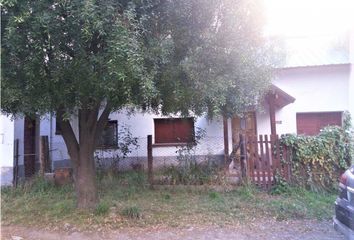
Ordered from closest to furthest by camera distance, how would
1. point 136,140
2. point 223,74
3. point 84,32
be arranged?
point 84,32
point 223,74
point 136,140

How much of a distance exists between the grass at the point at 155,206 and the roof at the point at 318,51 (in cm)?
832

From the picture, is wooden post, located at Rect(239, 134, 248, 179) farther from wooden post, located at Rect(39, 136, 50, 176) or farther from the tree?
wooden post, located at Rect(39, 136, 50, 176)

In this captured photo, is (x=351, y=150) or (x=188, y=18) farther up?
(x=188, y=18)

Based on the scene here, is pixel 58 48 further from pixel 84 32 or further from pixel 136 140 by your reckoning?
pixel 136 140

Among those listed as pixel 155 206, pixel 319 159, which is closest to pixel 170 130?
pixel 319 159

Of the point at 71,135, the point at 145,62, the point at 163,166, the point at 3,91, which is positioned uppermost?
the point at 145,62

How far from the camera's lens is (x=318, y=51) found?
17.6 meters

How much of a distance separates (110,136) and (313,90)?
→ 362 inches

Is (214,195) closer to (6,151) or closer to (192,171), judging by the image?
(192,171)

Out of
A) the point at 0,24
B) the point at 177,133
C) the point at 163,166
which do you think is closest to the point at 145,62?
the point at 0,24

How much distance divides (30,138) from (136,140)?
186 inches

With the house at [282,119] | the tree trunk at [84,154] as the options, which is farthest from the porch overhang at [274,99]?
the tree trunk at [84,154]

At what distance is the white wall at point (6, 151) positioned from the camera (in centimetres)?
1189

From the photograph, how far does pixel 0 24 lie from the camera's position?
597 cm
